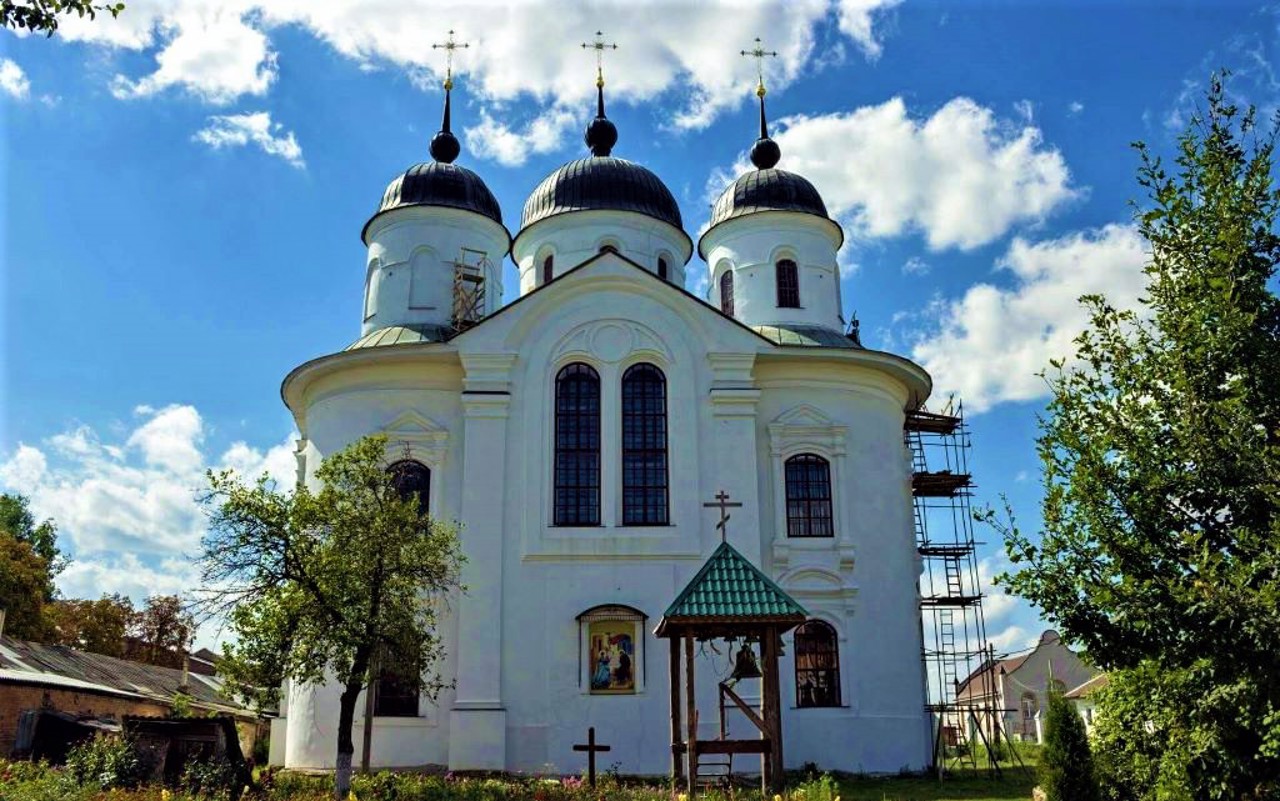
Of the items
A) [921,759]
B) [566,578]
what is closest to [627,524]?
[566,578]

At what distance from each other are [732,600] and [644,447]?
27.7ft

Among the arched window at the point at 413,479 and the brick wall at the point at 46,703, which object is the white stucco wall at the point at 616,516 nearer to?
the arched window at the point at 413,479

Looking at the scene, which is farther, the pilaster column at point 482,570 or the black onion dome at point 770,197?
the black onion dome at point 770,197

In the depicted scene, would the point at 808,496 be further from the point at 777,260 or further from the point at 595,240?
the point at 595,240

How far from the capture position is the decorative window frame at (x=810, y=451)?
69.4 ft

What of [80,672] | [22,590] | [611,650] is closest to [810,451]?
[611,650]

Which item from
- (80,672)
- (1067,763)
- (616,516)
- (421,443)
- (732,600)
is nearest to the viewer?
(1067,763)

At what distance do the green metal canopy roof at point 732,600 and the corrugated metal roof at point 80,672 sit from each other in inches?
459

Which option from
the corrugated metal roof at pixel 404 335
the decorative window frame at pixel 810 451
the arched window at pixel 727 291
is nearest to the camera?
the decorative window frame at pixel 810 451

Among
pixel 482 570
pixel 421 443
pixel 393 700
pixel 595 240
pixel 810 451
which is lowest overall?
pixel 393 700

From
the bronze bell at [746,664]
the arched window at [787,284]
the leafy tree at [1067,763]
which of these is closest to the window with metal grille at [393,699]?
the bronze bell at [746,664]

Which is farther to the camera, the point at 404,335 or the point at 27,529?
the point at 27,529

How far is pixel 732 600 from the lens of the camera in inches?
516

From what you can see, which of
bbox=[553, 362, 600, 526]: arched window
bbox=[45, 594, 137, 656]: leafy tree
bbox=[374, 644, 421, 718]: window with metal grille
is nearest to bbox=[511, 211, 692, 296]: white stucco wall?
bbox=[553, 362, 600, 526]: arched window
